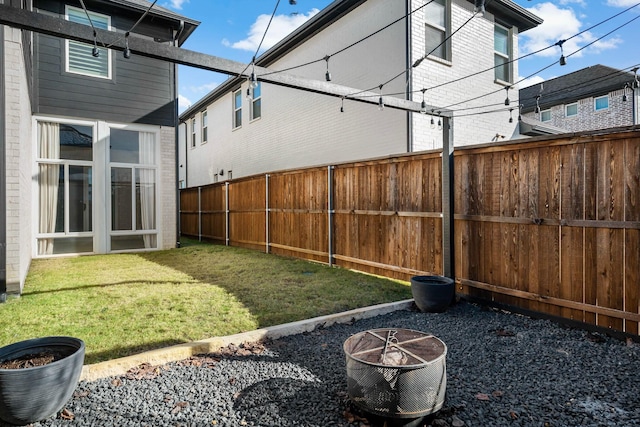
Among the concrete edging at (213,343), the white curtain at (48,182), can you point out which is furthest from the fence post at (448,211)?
the white curtain at (48,182)

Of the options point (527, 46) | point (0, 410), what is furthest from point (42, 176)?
point (527, 46)

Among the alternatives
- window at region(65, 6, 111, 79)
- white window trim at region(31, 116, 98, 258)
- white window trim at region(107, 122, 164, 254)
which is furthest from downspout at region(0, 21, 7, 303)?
white window trim at region(107, 122, 164, 254)

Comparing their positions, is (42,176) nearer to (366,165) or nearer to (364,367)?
(366,165)

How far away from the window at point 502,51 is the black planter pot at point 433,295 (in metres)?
8.39

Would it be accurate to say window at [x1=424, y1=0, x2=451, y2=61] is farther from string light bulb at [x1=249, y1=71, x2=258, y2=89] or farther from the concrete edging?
the concrete edging

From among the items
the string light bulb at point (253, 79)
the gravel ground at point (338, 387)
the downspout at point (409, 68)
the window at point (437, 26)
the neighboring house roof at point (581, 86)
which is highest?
the neighboring house roof at point (581, 86)

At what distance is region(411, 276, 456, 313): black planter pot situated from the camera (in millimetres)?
4441

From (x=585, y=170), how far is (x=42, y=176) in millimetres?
10655

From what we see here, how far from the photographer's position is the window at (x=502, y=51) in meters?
10.4

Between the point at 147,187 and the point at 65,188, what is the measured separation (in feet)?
6.30

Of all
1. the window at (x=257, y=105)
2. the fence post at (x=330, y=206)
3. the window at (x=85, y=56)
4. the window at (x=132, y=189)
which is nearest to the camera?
the fence post at (x=330, y=206)

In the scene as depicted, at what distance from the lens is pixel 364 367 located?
2252 mm

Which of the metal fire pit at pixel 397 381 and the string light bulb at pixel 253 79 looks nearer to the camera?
the metal fire pit at pixel 397 381

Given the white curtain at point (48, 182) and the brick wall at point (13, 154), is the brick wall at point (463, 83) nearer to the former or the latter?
the brick wall at point (13, 154)
